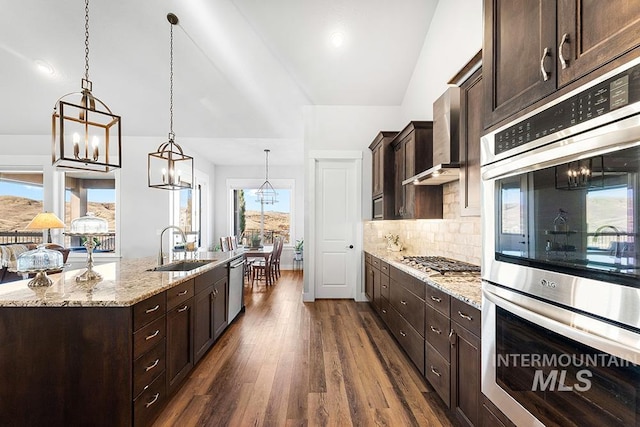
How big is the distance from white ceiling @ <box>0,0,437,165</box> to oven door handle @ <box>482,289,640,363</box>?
369 centimetres

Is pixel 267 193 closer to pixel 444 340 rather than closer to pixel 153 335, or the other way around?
pixel 153 335

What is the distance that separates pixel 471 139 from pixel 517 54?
3.39 feet

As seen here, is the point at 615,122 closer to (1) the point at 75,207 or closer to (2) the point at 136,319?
(2) the point at 136,319

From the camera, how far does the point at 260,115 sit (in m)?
5.55

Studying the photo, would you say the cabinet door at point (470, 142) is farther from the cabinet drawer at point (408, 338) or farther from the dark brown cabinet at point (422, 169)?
the cabinet drawer at point (408, 338)

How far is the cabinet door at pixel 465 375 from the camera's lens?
1.69m

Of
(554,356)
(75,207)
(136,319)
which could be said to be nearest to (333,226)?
(136,319)

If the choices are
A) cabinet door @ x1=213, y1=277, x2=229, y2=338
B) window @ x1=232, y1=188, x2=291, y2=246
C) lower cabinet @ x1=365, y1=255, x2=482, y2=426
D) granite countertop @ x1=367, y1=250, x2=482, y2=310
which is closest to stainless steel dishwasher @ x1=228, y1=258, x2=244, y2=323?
cabinet door @ x1=213, y1=277, x2=229, y2=338

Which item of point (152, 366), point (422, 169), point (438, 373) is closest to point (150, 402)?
point (152, 366)

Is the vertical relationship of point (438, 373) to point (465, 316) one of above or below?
below

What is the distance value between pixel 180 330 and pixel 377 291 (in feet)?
8.49

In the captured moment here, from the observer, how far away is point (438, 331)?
7.20 feet

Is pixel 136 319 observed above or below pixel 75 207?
below

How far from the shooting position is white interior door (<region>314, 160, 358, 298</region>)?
17.2 feet
